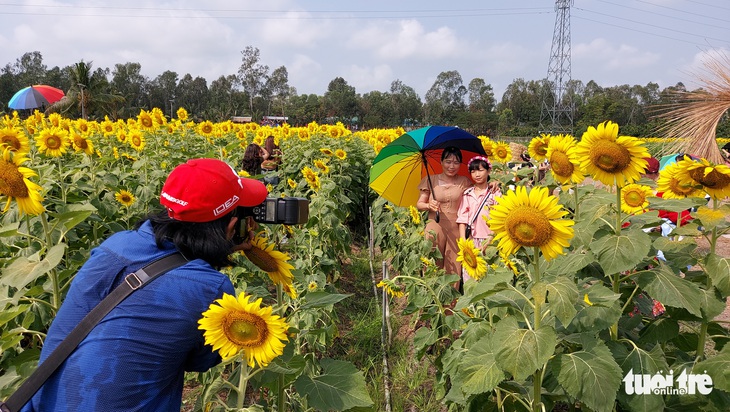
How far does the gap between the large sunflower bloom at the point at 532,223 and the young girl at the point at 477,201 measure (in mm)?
2359

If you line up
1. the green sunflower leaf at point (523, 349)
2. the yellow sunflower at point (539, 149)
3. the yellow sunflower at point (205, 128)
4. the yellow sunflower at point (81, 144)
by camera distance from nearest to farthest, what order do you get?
the green sunflower leaf at point (523, 349)
the yellow sunflower at point (539, 149)
the yellow sunflower at point (81, 144)
the yellow sunflower at point (205, 128)

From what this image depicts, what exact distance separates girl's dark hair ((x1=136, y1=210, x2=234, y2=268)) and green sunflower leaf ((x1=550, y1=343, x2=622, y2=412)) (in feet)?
3.54

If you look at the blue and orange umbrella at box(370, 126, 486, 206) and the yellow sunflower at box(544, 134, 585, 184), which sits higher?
the yellow sunflower at box(544, 134, 585, 184)

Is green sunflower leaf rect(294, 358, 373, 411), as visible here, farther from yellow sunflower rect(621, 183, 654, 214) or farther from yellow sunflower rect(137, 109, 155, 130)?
yellow sunflower rect(137, 109, 155, 130)

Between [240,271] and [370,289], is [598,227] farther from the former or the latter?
[370,289]

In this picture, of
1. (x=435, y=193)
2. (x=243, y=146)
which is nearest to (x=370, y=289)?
(x=435, y=193)

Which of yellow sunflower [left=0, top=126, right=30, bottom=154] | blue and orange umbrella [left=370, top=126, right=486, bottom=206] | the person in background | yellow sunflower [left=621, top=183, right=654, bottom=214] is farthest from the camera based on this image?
blue and orange umbrella [left=370, top=126, right=486, bottom=206]

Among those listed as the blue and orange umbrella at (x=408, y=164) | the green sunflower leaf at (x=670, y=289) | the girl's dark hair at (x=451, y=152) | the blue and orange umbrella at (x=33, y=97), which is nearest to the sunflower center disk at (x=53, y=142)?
the blue and orange umbrella at (x=408, y=164)

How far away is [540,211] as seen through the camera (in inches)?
60.1

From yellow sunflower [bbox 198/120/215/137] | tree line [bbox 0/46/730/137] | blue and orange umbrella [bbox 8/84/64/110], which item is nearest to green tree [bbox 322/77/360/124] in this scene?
tree line [bbox 0/46/730/137]

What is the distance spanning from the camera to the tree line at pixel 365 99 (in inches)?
1928

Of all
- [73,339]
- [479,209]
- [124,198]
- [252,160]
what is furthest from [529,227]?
[252,160]

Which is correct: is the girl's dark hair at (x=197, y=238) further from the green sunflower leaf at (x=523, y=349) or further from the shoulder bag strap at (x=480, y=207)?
the shoulder bag strap at (x=480, y=207)

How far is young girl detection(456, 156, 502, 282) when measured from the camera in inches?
154
